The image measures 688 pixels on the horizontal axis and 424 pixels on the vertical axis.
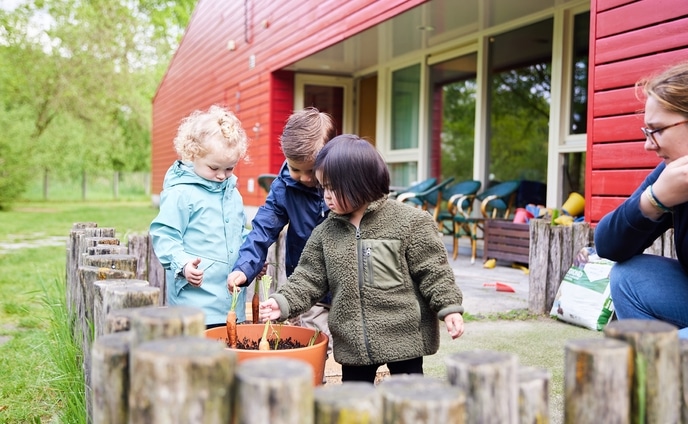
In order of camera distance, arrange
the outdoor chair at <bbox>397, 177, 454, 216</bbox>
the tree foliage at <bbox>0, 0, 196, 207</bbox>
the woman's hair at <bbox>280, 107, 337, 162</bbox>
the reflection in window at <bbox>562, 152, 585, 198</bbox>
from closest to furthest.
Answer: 1. the woman's hair at <bbox>280, 107, 337, 162</bbox>
2. the reflection in window at <bbox>562, 152, 585, 198</bbox>
3. the outdoor chair at <bbox>397, 177, 454, 216</bbox>
4. the tree foliage at <bbox>0, 0, 196, 207</bbox>

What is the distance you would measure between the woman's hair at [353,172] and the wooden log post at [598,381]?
3.63 feet

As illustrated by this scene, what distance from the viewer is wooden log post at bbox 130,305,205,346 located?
1195 mm

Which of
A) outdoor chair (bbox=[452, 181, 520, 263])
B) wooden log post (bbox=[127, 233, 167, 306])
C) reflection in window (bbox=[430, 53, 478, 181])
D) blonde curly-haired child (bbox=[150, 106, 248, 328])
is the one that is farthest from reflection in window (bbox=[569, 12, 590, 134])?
blonde curly-haired child (bbox=[150, 106, 248, 328])

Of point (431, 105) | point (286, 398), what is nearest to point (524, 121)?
point (431, 105)

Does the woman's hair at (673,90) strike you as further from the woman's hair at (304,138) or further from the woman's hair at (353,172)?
the woman's hair at (304,138)

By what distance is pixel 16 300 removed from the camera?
16.6ft

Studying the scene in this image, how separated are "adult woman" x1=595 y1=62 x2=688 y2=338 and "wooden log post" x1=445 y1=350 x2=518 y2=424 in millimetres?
1032

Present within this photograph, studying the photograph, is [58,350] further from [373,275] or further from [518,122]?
[518,122]

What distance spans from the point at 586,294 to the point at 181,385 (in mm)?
3243

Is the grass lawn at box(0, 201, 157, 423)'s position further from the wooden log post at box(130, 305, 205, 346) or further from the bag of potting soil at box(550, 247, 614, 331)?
the bag of potting soil at box(550, 247, 614, 331)

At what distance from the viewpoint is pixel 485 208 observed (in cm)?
734

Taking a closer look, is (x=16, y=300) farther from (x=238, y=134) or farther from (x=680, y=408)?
(x=680, y=408)

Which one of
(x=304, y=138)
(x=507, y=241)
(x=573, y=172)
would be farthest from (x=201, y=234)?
(x=573, y=172)

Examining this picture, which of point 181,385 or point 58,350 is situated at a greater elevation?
point 181,385
